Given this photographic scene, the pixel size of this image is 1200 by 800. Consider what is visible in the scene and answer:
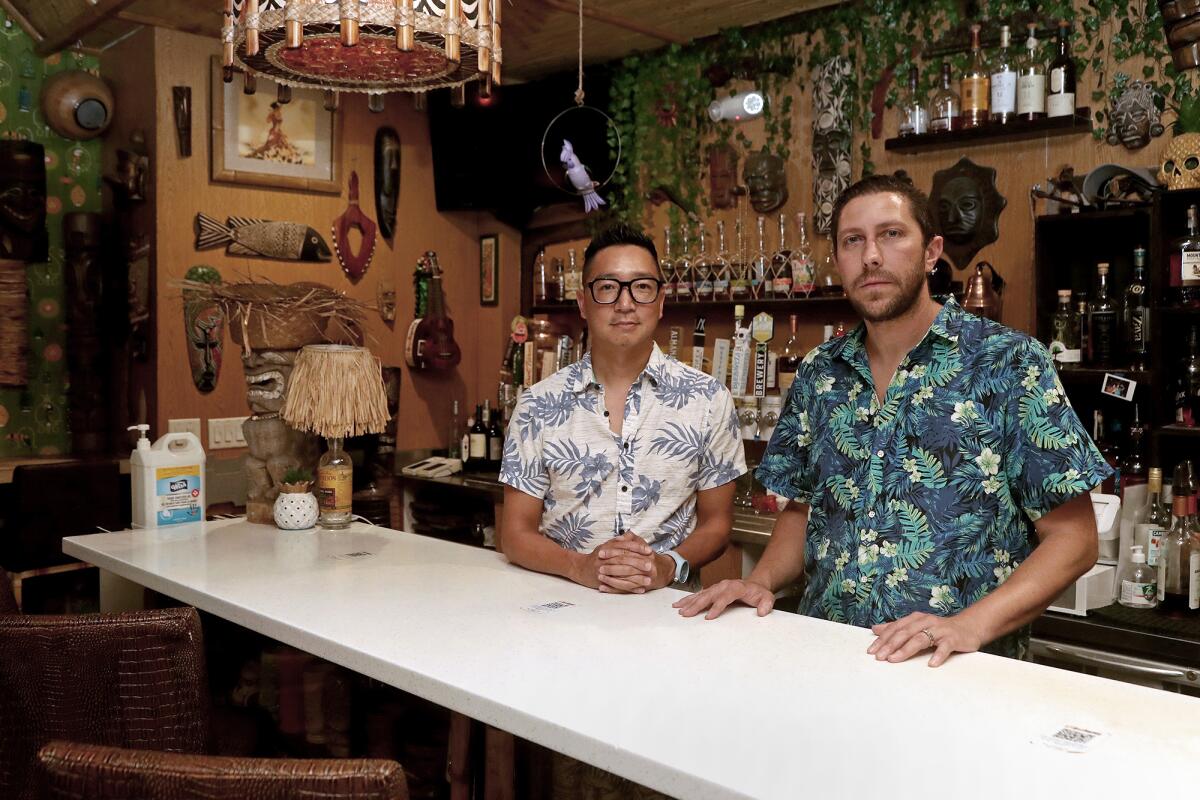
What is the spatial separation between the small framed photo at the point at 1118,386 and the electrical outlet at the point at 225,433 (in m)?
3.38

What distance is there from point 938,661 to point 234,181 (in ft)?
12.5

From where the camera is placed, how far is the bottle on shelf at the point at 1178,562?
2.84 metres

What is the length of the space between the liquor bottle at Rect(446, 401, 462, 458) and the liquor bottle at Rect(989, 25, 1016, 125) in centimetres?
287

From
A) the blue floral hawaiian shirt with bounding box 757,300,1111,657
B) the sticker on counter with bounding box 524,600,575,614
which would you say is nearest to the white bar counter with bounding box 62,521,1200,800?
the sticker on counter with bounding box 524,600,575,614

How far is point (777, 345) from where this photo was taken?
4309mm

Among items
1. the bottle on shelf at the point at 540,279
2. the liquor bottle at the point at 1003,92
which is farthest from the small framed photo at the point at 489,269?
the liquor bottle at the point at 1003,92

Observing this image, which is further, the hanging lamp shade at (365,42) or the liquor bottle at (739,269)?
the liquor bottle at (739,269)

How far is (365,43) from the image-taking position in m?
2.14

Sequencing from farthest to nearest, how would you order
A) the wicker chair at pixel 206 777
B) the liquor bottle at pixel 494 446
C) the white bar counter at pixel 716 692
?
the liquor bottle at pixel 494 446, the white bar counter at pixel 716 692, the wicker chair at pixel 206 777

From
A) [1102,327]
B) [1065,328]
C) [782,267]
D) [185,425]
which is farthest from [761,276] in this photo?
[185,425]

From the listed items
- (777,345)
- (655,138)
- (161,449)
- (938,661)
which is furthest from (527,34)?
(938,661)

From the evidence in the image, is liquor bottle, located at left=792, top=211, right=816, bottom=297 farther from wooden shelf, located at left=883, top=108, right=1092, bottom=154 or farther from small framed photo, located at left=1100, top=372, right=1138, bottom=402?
small framed photo, located at left=1100, top=372, right=1138, bottom=402

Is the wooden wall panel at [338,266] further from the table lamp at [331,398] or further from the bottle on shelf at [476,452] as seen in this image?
the table lamp at [331,398]

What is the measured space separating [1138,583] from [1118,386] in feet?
1.93
